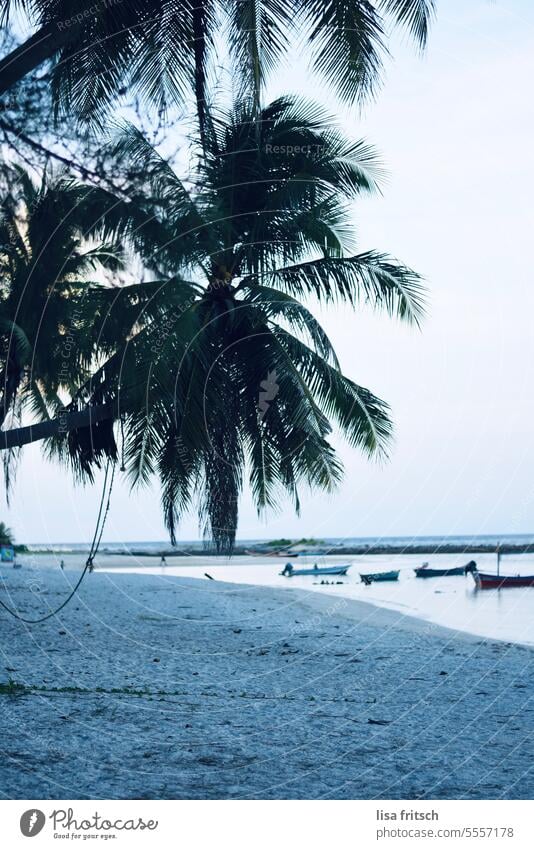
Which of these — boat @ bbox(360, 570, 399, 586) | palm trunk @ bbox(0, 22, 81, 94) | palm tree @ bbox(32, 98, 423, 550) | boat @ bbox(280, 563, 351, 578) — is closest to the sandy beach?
palm tree @ bbox(32, 98, 423, 550)

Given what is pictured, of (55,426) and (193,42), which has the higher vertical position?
(193,42)

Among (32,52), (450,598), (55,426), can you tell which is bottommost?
(450,598)

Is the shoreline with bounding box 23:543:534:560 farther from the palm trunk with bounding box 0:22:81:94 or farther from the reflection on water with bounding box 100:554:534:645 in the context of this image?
the palm trunk with bounding box 0:22:81:94

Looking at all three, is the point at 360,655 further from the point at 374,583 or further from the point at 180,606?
the point at 374,583

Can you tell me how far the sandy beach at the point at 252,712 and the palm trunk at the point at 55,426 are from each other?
2937 millimetres

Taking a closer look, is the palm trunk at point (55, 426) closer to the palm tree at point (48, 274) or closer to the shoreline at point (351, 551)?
the palm tree at point (48, 274)

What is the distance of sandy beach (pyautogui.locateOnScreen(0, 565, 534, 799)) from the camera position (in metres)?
6.73

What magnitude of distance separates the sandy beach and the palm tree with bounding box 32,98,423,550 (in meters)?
2.75

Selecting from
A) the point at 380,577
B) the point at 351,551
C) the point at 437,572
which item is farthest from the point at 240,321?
the point at 351,551

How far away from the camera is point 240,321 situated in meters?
15.3

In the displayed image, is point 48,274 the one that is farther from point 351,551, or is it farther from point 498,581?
point 351,551

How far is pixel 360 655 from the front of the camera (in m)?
15.0

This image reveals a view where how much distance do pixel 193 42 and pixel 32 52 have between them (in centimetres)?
369

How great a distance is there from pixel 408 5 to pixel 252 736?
9486 mm
